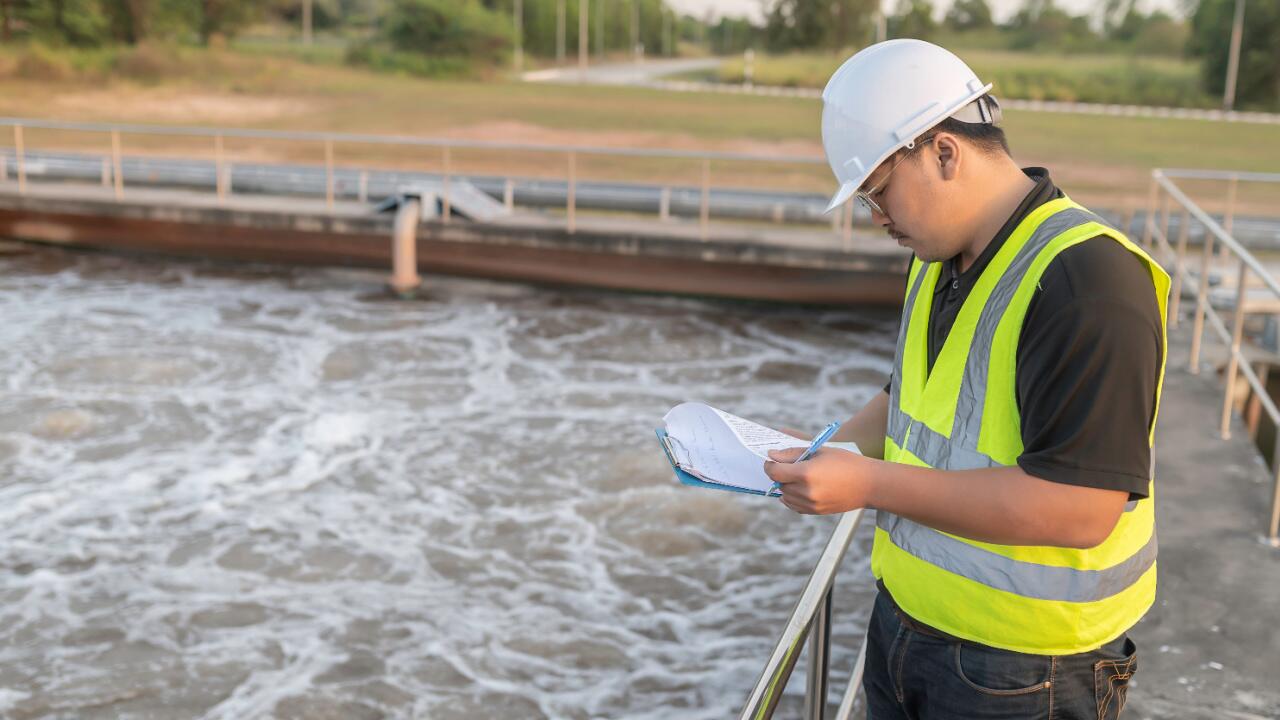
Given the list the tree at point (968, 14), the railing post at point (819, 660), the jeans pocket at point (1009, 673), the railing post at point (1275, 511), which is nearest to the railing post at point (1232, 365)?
the railing post at point (1275, 511)

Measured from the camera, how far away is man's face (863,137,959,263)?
1.56 m

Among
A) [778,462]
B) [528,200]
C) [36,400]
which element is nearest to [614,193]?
[528,200]

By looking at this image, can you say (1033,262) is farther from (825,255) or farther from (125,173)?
(125,173)

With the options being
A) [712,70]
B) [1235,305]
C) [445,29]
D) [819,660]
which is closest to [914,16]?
[712,70]

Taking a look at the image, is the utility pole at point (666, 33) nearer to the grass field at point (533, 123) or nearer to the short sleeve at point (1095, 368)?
the grass field at point (533, 123)

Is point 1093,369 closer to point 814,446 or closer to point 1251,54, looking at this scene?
point 814,446

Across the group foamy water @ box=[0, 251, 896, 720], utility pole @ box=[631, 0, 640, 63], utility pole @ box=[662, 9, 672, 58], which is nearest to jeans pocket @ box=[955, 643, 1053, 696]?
foamy water @ box=[0, 251, 896, 720]

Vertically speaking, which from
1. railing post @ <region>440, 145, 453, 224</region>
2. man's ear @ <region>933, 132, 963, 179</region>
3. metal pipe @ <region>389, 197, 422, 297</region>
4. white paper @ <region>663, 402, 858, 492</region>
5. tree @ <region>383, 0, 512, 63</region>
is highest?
tree @ <region>383, 0, 512, 63</region>

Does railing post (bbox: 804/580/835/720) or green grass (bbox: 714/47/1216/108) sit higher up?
green grass (bbox: 714/47/1216/108)

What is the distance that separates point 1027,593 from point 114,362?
11.9 m

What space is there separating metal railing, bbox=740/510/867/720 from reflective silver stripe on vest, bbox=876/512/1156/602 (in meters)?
0.23

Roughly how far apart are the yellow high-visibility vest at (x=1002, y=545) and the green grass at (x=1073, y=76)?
51440mm

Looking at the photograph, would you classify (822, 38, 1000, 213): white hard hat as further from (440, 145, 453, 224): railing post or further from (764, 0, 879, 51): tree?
(764, 0, 879, 51): tree

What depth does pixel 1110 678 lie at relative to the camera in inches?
67.1
